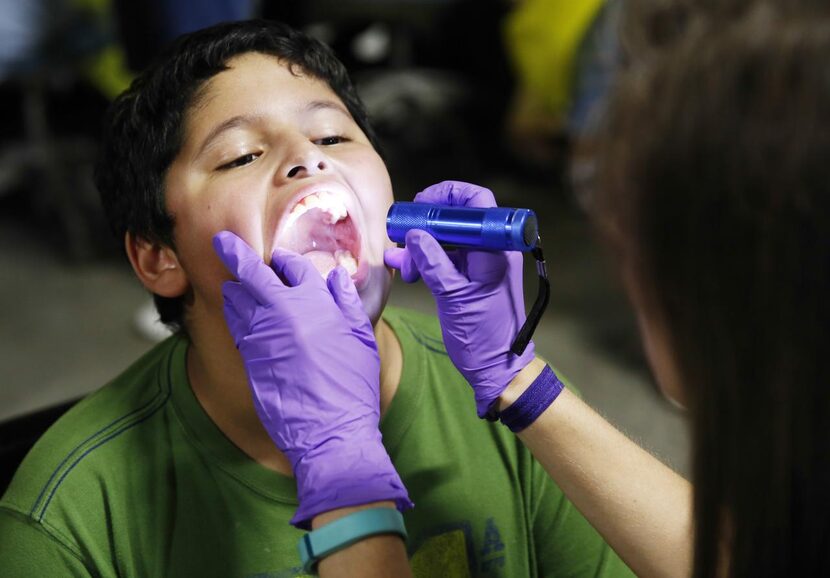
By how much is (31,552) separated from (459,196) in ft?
1.99

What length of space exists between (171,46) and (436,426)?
613mm

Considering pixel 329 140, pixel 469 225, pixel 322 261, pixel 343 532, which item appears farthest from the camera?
pixel 329 140

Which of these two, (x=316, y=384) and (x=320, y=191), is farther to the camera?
(x=320, y=191)

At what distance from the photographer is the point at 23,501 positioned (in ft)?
3.20

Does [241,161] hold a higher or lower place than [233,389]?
higher

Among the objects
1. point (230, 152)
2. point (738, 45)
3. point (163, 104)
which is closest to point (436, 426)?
point (230, 152)

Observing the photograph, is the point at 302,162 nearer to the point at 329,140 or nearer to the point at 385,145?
the point at 329,140

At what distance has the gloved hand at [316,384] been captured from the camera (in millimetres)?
841

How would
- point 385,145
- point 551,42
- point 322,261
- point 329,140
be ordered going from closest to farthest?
point 322,261 < point 329,140 < point 385,145 < point 551,42

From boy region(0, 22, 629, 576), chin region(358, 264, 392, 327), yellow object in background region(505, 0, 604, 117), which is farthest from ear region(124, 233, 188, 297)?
yellow object in background region(505, 0, 604, 117)

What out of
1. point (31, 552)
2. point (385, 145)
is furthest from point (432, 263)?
point (385, 145)

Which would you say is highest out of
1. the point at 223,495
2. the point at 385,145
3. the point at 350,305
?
the point at 350,305

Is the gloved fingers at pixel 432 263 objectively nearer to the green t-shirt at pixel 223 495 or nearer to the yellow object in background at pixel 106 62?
the green t-shirt at pixel 223 495

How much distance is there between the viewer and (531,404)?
1.01 metres
